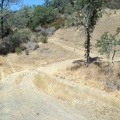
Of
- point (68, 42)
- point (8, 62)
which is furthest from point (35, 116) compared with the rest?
point (68, 42)

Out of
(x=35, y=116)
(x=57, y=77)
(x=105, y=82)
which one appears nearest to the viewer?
(x=35, y=116)

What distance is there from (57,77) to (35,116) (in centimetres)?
1457

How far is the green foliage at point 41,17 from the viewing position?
54628 mm

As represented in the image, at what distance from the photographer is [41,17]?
5472 cm

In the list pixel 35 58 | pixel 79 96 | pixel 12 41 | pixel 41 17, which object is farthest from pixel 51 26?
pixel 79 96

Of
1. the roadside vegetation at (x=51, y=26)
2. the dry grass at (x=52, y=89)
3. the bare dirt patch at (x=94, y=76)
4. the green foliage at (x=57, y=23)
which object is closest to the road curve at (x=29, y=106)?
the dry grass at (x=52, y=89)

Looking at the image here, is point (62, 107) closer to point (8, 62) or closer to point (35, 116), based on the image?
point (35, 116)

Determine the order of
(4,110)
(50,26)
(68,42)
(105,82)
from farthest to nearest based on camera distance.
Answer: (50,26)
(68,42)
(105,82)
(4,110)

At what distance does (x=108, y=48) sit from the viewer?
30.1 metres

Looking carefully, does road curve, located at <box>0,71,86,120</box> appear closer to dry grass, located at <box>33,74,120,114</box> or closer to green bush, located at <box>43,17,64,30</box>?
dry grass, located at <box>33,74,120,114</box>

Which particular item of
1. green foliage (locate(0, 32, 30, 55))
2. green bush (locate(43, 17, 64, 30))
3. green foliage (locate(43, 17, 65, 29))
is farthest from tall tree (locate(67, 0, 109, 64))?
green bush (locate(43, 17, 64, 30))

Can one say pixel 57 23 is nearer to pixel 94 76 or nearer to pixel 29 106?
pixel 94 76

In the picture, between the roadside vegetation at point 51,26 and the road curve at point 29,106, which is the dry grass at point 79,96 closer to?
the road curve at point 29,106

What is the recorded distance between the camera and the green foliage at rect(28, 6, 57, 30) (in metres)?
54.6
